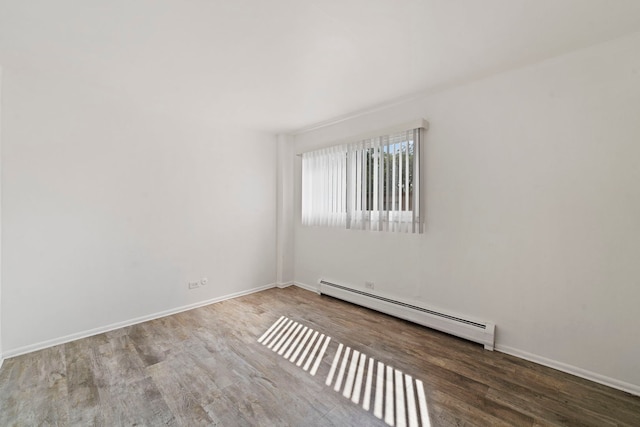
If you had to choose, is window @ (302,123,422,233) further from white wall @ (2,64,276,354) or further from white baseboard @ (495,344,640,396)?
white baseboard @ (495,344,640,396)

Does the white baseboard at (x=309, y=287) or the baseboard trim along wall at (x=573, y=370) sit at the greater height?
the white baseboard at (x=309, y=287)

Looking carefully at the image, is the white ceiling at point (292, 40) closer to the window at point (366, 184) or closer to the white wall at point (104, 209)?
the white wall at point (104, 209)

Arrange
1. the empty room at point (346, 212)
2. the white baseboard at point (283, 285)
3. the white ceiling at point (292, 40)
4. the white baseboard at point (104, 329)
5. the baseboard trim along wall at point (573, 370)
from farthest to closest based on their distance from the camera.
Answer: the white baseboard at point (283, 285)
the white baseboard at point (104, 329)
the baseboard trim along wall at point (573, 370)
the empty room at point (346, 212)
the white ceiling at point (292, 40)

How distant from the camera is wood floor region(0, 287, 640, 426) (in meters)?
1.78

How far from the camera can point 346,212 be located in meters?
3.86

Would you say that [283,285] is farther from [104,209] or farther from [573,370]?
[573,370]

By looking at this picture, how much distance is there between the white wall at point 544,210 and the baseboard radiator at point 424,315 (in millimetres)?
110

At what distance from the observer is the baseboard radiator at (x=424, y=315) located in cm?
265

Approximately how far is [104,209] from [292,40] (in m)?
2.73

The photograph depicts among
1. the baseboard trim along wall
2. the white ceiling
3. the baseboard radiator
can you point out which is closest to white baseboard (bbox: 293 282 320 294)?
the baseboard radiator

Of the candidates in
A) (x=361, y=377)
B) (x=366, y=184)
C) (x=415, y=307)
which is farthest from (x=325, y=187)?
(x=361, y=377)

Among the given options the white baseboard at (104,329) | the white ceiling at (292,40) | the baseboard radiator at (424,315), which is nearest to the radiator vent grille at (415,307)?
the baseboard radiator at (424,315)

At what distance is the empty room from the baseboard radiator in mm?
26

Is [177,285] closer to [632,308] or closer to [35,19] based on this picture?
[35,19]
